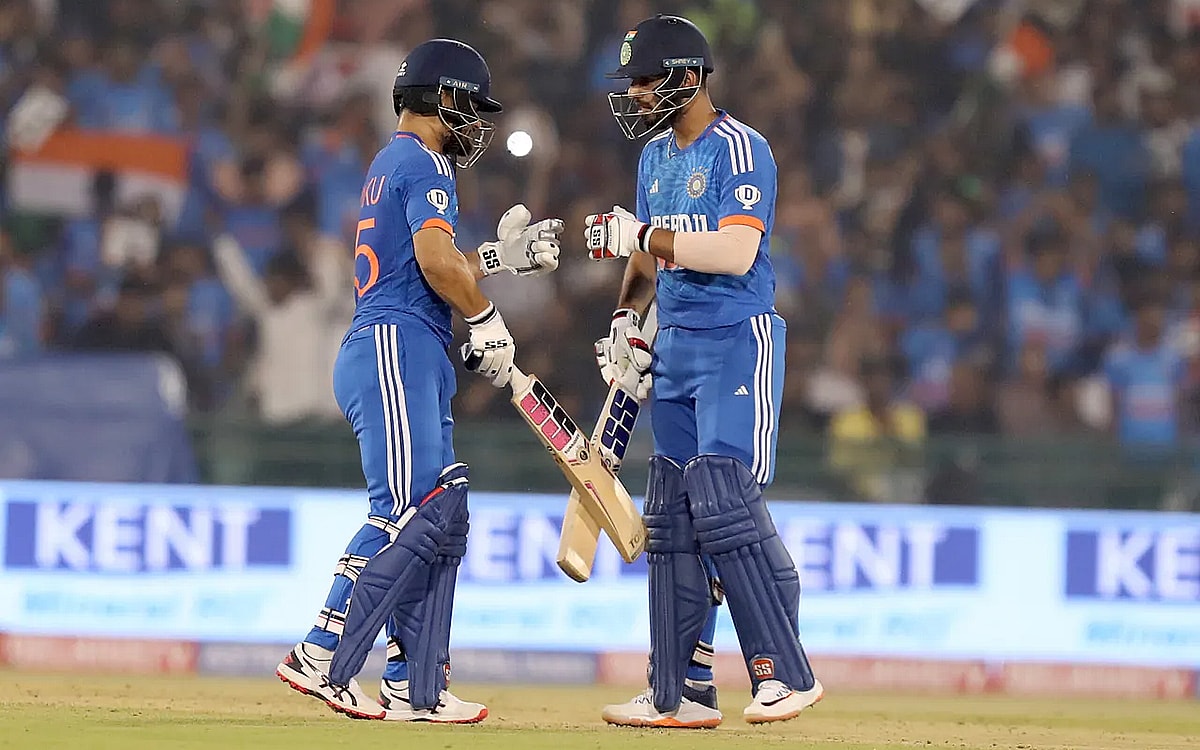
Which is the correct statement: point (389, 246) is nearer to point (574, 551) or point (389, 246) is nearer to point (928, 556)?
point (574, 551)

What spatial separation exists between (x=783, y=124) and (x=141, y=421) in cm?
518

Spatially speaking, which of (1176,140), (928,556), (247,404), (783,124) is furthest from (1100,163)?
(247,404)

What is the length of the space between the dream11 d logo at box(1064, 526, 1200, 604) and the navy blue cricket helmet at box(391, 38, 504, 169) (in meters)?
5.02

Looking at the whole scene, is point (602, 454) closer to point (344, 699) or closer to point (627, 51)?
point (344, 699)

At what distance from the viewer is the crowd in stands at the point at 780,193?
11.3 metres

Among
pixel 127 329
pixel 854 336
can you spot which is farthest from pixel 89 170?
pixel 854 336

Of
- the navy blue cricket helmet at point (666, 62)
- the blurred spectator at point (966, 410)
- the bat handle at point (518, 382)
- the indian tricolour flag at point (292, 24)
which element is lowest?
the bat handle at point (518, 382)

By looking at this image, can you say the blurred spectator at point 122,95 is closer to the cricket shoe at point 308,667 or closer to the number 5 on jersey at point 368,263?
the number 5 on jersey at point 368,263

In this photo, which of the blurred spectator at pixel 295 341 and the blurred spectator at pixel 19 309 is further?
the blurred spectator at pixel 19 309

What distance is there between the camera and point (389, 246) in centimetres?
639

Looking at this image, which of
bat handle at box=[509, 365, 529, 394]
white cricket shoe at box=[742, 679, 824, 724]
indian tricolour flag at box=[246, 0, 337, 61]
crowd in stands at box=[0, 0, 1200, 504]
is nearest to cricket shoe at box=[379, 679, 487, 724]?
white cricket shoe at box=[742, 679, 824, 724]

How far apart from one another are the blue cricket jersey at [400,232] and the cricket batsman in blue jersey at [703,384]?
22.8 inches

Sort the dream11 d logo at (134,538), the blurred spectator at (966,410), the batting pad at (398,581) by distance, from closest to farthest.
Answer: the batting pad at (398,581)
the dream11 d logo at (134,538)
the blurred spectator at (966,410)

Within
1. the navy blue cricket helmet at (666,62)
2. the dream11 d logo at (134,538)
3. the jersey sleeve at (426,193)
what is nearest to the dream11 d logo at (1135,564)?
the dream11 d logo at (134,538)
